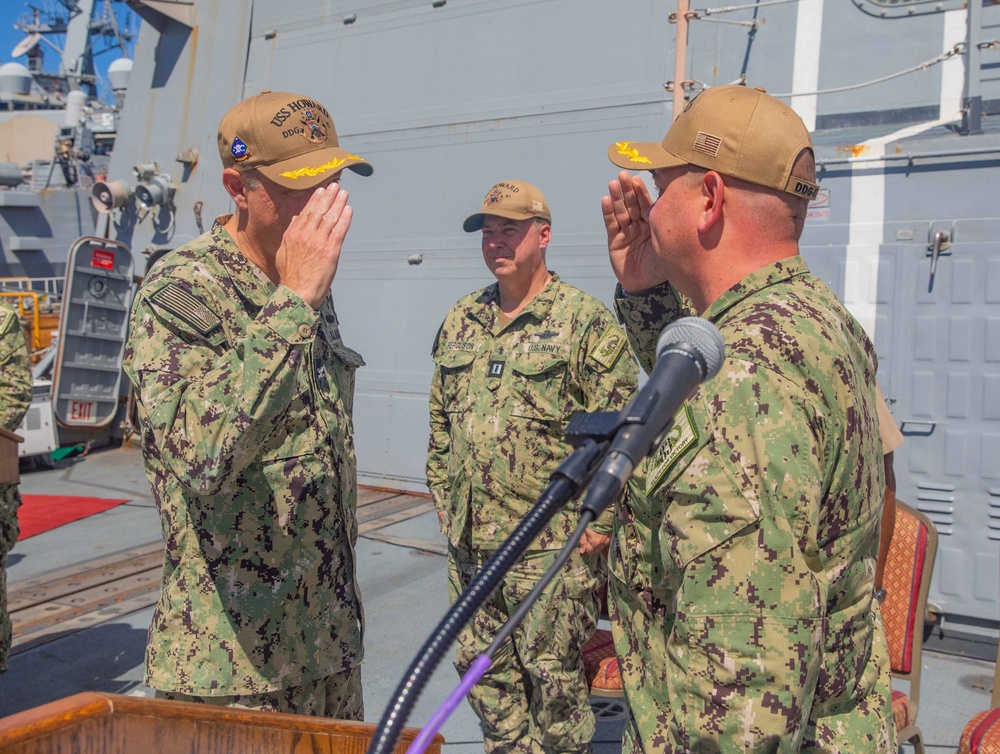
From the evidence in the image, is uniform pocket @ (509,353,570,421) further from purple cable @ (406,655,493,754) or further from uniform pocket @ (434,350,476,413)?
purple cable @ (406,655,493,754)

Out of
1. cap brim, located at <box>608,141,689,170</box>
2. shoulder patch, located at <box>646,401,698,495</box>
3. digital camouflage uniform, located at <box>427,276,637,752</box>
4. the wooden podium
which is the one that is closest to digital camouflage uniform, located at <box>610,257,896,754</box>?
shoulder patch, located at <box>646,401,698,495</box>

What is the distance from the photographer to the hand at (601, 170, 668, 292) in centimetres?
173

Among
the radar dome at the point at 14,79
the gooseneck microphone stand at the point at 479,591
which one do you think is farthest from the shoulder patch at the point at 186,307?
the radar dome at the point at 14,79

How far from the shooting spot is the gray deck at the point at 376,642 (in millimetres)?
3355

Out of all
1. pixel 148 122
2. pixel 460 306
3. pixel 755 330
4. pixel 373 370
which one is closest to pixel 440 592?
pixel 460 306

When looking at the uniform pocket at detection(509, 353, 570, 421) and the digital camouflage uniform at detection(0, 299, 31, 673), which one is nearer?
the uniform pocket at detection(509, 353, 570, 421)

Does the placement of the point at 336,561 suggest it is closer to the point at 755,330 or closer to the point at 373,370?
the point at 755,330

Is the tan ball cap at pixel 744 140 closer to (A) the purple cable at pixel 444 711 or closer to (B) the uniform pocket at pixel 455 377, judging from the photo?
(A) the purple cable at pixel 444 711

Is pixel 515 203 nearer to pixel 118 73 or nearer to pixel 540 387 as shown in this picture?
pixel 540 387

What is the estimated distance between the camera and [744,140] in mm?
1260

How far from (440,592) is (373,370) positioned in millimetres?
2527

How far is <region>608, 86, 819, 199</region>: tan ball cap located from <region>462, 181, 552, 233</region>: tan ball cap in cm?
187

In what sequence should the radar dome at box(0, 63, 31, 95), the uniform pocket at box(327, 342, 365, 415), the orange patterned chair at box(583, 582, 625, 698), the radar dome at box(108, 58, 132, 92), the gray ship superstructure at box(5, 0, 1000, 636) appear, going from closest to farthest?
the uniform pocket at box(327, 342, 365, 415)
the orange patterned chair at box(583, 582, 625, 698)
the gray ship superstructure at box(5, 0, 1000, 636)
the radar dome at box(108, 58, 132, 92)
the radar dome at box(0, 63, 31, 95)

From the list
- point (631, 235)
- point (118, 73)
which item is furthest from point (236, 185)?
point (118, 73)
